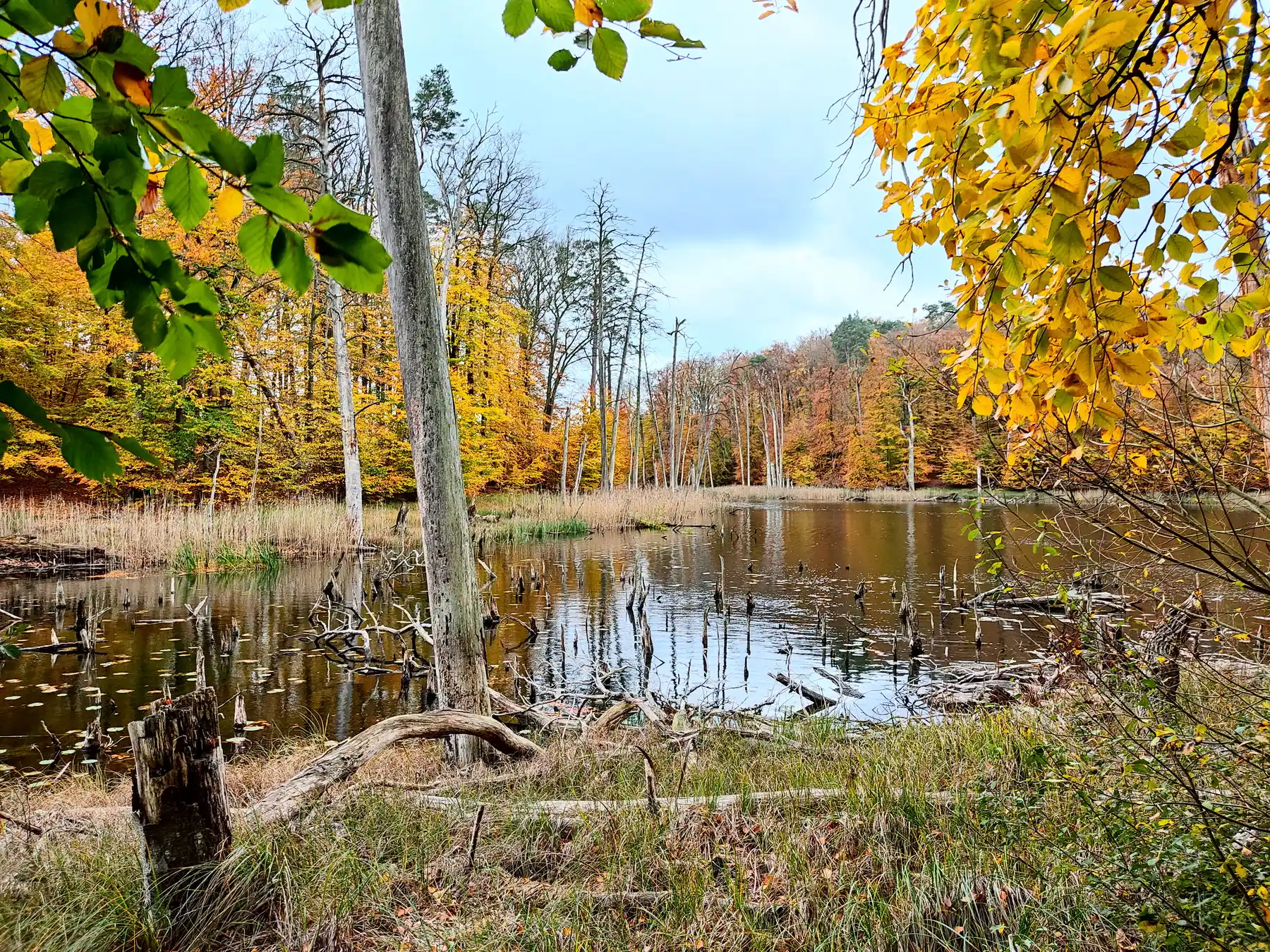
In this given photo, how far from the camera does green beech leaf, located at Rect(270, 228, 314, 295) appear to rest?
30.8 inches

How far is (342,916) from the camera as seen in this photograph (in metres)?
Answer: 2.31

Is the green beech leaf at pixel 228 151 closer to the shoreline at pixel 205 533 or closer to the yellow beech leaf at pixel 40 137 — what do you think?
the yellow beech leaf at pixel 40 137

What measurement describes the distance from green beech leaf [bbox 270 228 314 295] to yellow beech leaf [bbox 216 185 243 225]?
6 centimetres

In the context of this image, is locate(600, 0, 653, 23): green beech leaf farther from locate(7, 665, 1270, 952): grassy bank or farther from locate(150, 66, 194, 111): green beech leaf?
locate(7, 665, 1270, 952): grassy bank

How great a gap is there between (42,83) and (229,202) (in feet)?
0.63

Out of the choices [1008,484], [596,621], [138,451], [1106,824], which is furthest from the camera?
[596,621]

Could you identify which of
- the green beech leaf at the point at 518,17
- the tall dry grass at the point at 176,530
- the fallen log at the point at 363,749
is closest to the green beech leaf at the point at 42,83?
the green beech leaf at the point at 518,17

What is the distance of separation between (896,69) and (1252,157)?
772 mm

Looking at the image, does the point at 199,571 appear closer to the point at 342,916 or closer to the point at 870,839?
the point at 342,916

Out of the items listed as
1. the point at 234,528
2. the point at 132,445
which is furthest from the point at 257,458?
the point at 132,445

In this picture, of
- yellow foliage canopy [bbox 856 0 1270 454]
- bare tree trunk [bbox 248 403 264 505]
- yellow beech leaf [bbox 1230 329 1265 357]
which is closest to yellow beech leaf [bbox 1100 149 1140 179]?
yellow foliage canopy [bbox 856 0 1270 454]

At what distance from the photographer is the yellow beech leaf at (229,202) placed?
0.81 m

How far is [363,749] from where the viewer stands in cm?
321

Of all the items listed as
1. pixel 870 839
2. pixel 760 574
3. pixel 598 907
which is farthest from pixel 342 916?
pixel 760 574
